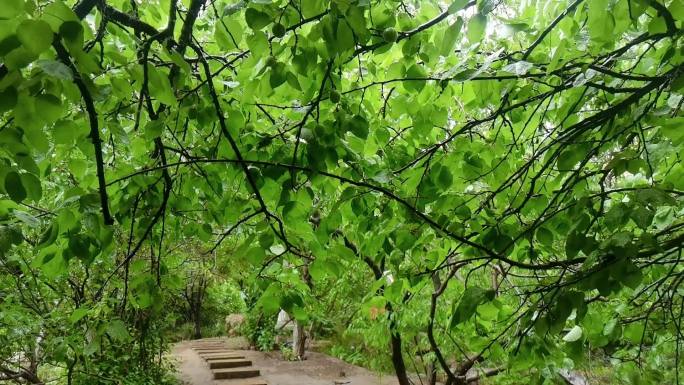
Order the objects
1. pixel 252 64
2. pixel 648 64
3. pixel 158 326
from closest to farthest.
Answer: pixel 252 64
pixel 648 64
pixel 158 326

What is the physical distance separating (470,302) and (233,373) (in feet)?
28.1

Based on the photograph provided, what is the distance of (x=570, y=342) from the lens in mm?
1518

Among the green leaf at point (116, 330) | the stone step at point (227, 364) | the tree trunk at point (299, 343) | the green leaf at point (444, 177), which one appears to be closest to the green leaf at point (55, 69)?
the green leaf at point (116, 330)

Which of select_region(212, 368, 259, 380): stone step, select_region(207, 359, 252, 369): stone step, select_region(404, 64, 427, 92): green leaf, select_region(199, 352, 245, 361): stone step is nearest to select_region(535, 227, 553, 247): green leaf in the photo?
select_region(404, 64, 427, 92): green leaf

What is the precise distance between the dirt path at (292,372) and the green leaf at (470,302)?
709 centimetres

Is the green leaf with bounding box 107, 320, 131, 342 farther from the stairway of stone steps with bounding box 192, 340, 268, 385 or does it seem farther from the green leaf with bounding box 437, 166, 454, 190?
the stairway of stone steps with bounding box 192, 340, 268, 385

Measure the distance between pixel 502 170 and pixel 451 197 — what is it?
28 cm

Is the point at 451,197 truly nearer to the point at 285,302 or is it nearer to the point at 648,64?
the point at 285,302

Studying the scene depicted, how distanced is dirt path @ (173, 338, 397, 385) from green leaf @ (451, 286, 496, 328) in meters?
7.09

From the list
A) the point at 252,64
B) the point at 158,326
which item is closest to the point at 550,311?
the point at 252,64

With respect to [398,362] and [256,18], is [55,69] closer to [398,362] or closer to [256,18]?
[256,18]

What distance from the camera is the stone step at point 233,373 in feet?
28.6

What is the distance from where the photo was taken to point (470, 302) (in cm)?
125

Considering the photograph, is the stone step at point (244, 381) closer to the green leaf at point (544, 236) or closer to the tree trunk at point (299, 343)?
the tree trunk at point (299, 343)
